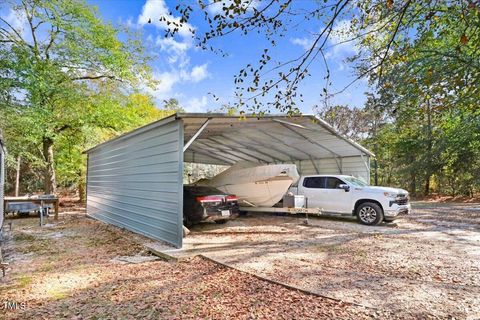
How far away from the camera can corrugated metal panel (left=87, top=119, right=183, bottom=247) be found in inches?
272

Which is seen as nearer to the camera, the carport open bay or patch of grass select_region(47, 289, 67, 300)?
the carport open bay

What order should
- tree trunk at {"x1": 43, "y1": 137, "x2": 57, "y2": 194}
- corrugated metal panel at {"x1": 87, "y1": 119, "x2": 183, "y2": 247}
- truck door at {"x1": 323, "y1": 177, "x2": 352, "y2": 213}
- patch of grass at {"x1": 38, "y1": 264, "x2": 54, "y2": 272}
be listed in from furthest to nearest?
1. tree trunk at {"x1": 43, "y1": 137, "x2": 57, "y2": 194}
2. truck door at {"x1": 323, "y1": 177, "x2": 352, "y2": 213}
3. corrugated metal panel at {"x1": 87, "y1": 119, "x2": 183, "y2": 247}
4. patch of grass at {"x1": 38, "y1": 264, "x2": 54, "y2": 272}

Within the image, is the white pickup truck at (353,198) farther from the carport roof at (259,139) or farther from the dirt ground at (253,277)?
the carport roof at (259,139)

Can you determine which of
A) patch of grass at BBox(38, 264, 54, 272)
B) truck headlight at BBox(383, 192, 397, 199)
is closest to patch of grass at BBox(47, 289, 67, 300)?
patch of grass at BBox(38, 264, 54, 272)

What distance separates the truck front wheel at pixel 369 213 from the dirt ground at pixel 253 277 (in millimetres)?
829

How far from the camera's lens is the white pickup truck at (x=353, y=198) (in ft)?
30.0

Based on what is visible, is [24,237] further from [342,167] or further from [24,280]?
[342,167]

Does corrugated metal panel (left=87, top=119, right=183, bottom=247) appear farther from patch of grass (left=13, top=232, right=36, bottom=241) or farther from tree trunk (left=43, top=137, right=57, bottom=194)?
tree trunk (left=43, top=137, right=57, bottom=194)

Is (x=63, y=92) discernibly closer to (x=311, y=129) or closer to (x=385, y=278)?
(x=311, y=129)

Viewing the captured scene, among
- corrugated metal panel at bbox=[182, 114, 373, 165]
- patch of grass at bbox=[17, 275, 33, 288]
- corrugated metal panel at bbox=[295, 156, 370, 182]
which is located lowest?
patch of grass at bbox=[17, 275, 33, 288]

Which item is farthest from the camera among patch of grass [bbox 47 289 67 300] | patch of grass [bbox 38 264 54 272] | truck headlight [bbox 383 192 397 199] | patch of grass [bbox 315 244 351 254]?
truck headlight [bbox 383 192 397 199]

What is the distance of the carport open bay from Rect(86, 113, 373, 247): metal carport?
1230 mm

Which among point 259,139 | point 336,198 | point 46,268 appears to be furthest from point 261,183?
point 46,268

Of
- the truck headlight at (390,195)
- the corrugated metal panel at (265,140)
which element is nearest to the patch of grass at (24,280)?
the corrugated metal panel at (265,140)
